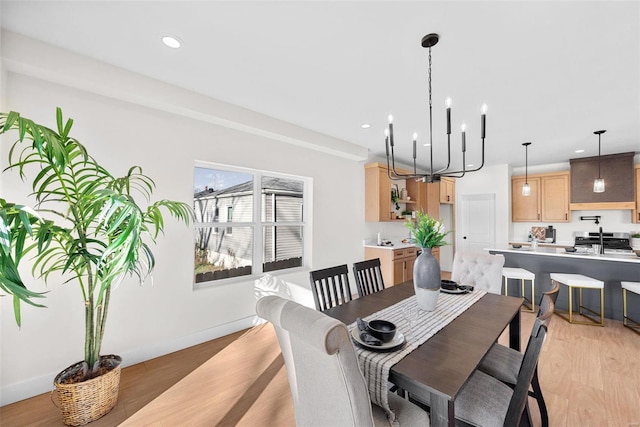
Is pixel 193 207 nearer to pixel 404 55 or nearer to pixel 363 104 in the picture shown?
pixel 363 104

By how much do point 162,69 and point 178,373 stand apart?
2634 mm

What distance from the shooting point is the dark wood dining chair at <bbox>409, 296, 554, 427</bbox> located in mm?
1138

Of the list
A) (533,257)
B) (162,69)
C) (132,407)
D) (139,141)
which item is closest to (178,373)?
(132,407)

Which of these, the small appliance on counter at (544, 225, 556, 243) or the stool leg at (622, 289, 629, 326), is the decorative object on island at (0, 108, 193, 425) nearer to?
the stool leg at (622, 289, 629, 326)

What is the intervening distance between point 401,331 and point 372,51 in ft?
6.31

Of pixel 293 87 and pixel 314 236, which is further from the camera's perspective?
pixel 314 236

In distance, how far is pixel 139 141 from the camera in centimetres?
250

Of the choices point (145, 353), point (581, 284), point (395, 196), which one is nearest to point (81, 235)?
point (145, 353)

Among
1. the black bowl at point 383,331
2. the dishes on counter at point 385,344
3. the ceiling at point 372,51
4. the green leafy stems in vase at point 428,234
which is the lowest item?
the dishes on counter at point 385,344

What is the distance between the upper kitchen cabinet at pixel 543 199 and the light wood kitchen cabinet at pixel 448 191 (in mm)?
1191

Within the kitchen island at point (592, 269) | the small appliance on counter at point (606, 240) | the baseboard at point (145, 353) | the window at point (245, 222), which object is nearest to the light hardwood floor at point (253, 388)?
the baseboard at point (145, 353)

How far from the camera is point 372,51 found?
193 cm

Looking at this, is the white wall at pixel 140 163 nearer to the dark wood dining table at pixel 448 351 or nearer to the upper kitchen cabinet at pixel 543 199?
the dark wood dining table at pixel 448 351

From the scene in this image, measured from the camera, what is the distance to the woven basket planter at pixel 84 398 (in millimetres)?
1724
